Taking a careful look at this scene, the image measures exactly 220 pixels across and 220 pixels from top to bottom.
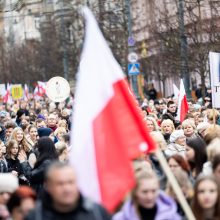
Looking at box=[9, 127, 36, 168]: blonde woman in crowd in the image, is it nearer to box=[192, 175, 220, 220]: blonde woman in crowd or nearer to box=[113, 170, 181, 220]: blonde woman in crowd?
box=[192, 175, 220, 220]: blonde woman in crowd

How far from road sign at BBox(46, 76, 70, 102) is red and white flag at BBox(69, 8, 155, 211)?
1853cm

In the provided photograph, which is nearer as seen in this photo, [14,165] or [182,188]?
[182,188]

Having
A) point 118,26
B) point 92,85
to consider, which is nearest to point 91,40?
point 92,85

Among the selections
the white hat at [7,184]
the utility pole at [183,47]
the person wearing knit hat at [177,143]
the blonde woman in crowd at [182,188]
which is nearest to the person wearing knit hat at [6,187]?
the white hat at [7,184]

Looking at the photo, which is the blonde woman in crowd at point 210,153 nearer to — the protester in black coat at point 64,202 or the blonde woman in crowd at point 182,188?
the blonde woman in crowd at point 182,188

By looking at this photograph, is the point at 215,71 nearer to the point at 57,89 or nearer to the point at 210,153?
the point at 210,153

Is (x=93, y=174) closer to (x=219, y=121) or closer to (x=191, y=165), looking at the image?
(x=191, y=165)

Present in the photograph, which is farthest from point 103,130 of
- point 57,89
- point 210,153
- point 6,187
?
point 57,89

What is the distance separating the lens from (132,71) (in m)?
32.7

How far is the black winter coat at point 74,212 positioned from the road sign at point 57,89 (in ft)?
63.5

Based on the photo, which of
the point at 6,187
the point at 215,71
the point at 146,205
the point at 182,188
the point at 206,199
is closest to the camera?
the point at 146,205

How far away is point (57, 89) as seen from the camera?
87.8 ft

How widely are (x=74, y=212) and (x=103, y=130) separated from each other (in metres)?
0.87

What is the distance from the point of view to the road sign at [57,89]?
26.5 metres
